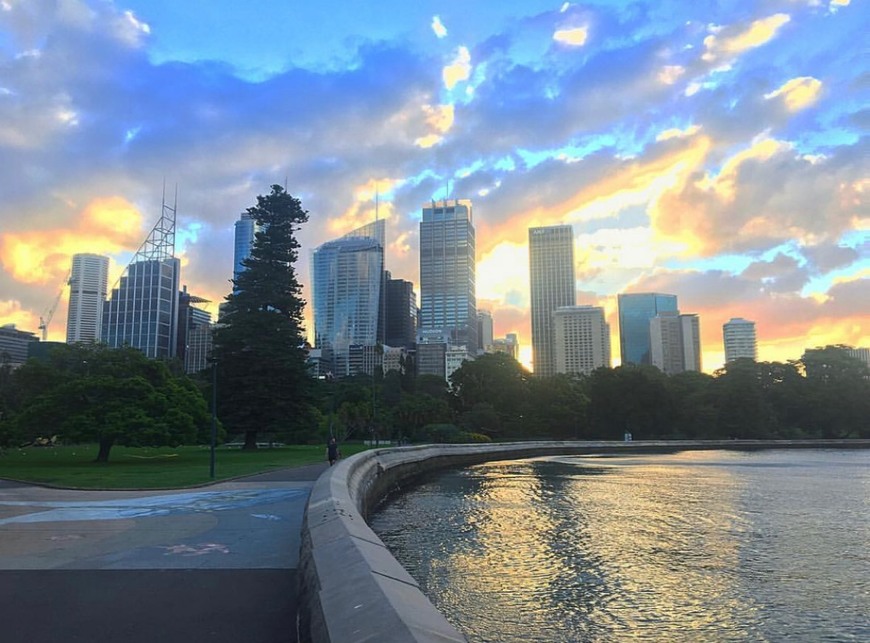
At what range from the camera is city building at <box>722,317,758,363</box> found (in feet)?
579

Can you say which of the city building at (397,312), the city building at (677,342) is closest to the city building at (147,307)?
the city building at (397,312)

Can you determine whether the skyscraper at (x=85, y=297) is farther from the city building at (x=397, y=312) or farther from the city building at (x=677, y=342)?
the city building at (x=677, y=342)

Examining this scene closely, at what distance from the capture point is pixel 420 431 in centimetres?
7250

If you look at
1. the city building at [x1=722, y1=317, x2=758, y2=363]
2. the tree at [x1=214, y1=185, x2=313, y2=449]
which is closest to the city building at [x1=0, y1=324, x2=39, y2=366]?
the tree at [x1=214, y1=185, x2=313, y2=449]

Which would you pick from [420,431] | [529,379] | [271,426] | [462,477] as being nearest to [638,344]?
[529,379]

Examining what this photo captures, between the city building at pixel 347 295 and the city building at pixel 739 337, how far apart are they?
92.1 meters

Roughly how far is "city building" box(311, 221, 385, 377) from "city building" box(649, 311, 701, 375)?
74661 millimetres

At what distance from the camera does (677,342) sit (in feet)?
591

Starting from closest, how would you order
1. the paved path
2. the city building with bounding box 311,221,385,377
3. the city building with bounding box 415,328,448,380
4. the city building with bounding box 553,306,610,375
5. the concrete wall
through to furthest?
the concrete wall, the paved path, the city building with bounding box 415,328,448,380, the city building with bounding box 311,221,385,377, the city building with bounding box 553,306,610,375

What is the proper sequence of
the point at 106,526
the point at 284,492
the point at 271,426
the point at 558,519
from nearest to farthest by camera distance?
the point at 106,526 < the point at 558,519 < the point at 284,492 < the point at 271,426

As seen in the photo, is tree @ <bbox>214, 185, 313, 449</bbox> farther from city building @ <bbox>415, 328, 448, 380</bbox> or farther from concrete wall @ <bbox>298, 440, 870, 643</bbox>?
city building @ <bbox>415, 328, 448, 380</bbox>

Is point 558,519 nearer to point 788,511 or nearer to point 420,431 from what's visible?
point 788,511

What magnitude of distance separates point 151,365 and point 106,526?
3035cm

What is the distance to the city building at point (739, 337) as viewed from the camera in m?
176
